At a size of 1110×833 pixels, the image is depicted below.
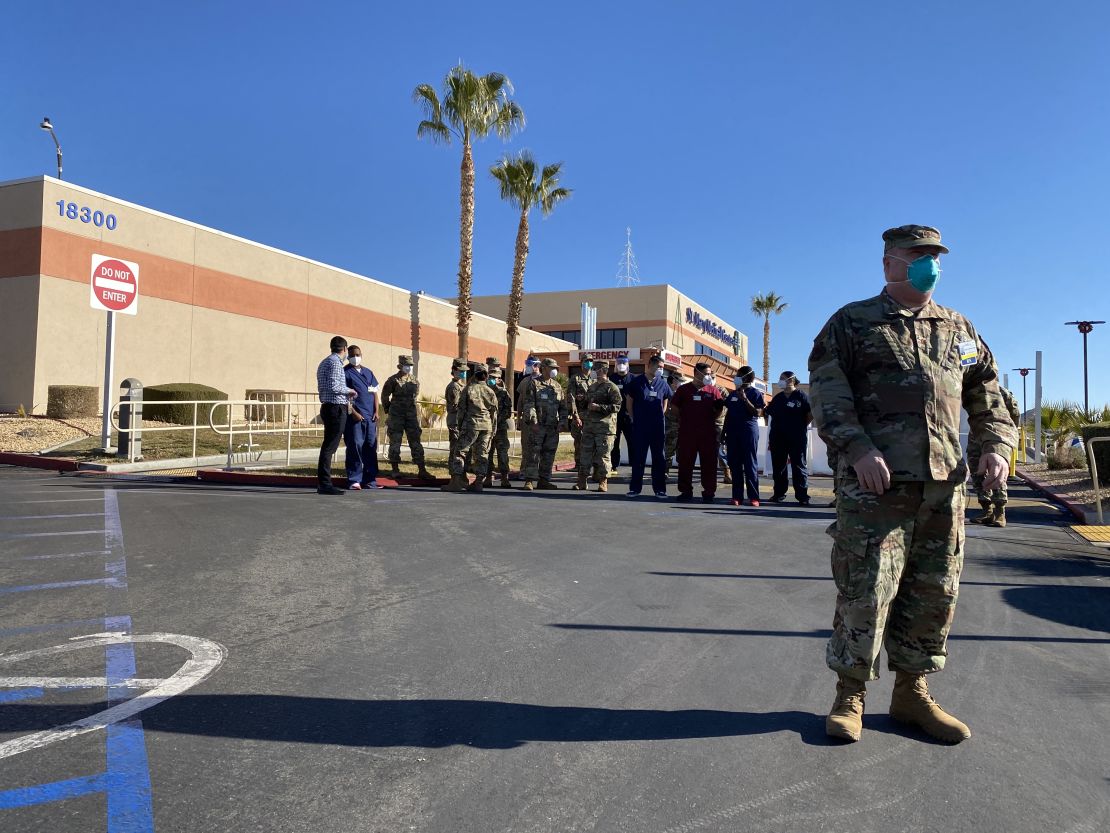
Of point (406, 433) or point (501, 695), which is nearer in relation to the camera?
point (501, 695)

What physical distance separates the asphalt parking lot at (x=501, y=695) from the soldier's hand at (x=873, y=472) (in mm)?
994

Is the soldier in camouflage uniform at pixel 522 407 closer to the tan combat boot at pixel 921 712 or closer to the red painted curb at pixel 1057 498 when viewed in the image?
the red painted curb at pixel 1057 498

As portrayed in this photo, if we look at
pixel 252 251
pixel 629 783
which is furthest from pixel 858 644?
pixel 252 251

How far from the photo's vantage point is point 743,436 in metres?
10.9

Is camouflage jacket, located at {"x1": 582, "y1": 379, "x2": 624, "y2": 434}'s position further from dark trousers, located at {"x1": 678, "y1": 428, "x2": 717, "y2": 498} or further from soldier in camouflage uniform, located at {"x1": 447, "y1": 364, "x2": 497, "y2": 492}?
soldier in camouflage uniform, located at {"x1": 447, "y1": 364, "x2": 497, "y2": 492}

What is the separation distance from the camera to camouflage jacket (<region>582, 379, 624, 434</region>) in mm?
11438

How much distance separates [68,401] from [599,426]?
1400 cm

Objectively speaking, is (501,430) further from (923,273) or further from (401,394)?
(923,273)

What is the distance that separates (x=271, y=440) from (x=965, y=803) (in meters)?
17.1

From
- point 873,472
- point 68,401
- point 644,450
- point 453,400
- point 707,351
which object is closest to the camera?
point 873,472

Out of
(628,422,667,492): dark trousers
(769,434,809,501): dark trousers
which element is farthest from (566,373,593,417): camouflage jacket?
(769,434,809,501): dark trousers

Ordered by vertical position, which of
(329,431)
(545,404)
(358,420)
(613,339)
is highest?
(613,339)

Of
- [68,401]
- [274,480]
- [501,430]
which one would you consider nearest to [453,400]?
[501,430]

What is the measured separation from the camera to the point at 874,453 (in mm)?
2895
